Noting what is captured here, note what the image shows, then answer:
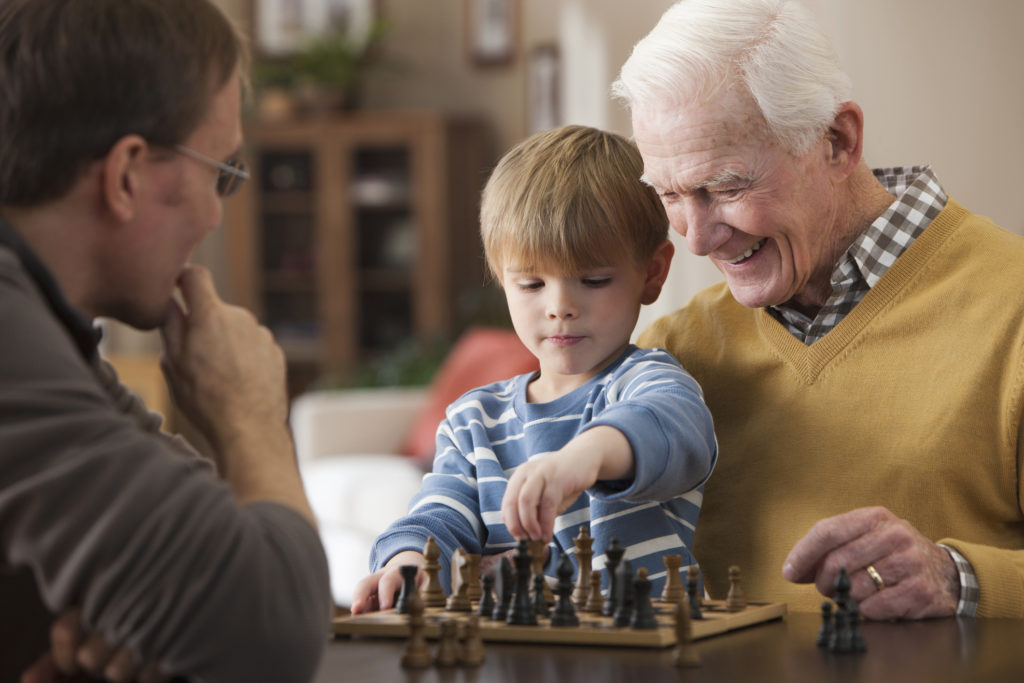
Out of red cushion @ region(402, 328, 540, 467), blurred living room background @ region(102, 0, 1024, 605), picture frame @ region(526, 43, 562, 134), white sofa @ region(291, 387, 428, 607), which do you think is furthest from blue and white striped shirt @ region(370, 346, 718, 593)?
picture frame @ region(526, 43, 562, 134)

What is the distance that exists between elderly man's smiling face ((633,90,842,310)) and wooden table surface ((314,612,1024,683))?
0.59 meters

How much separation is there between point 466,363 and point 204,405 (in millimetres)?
4325

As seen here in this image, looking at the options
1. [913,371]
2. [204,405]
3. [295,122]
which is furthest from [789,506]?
[295,122]

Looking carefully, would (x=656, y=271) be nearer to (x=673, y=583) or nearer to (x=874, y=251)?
(x=874, y=251)

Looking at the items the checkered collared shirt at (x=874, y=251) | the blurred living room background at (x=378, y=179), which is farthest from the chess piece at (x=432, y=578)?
the blurred living room background at (x=378, y=179)

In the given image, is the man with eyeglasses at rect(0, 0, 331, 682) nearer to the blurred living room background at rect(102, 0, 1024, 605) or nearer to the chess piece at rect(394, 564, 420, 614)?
the chess piece at rect(394, 564, 420, 614)

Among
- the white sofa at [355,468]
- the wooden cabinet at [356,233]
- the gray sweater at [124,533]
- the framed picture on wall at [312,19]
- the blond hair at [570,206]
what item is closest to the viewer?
the gray sweater at [124,533]

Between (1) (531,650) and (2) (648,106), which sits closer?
(1) (531,650)

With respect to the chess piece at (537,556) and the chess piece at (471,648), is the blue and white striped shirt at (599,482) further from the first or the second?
the chess piece at (471,648)

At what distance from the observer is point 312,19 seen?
736 cm

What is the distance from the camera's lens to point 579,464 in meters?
1.17

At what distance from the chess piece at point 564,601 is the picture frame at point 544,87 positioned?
5.65 meters

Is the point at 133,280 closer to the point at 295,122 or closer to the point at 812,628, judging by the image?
the point at 812,628

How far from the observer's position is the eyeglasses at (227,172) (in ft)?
3.41
